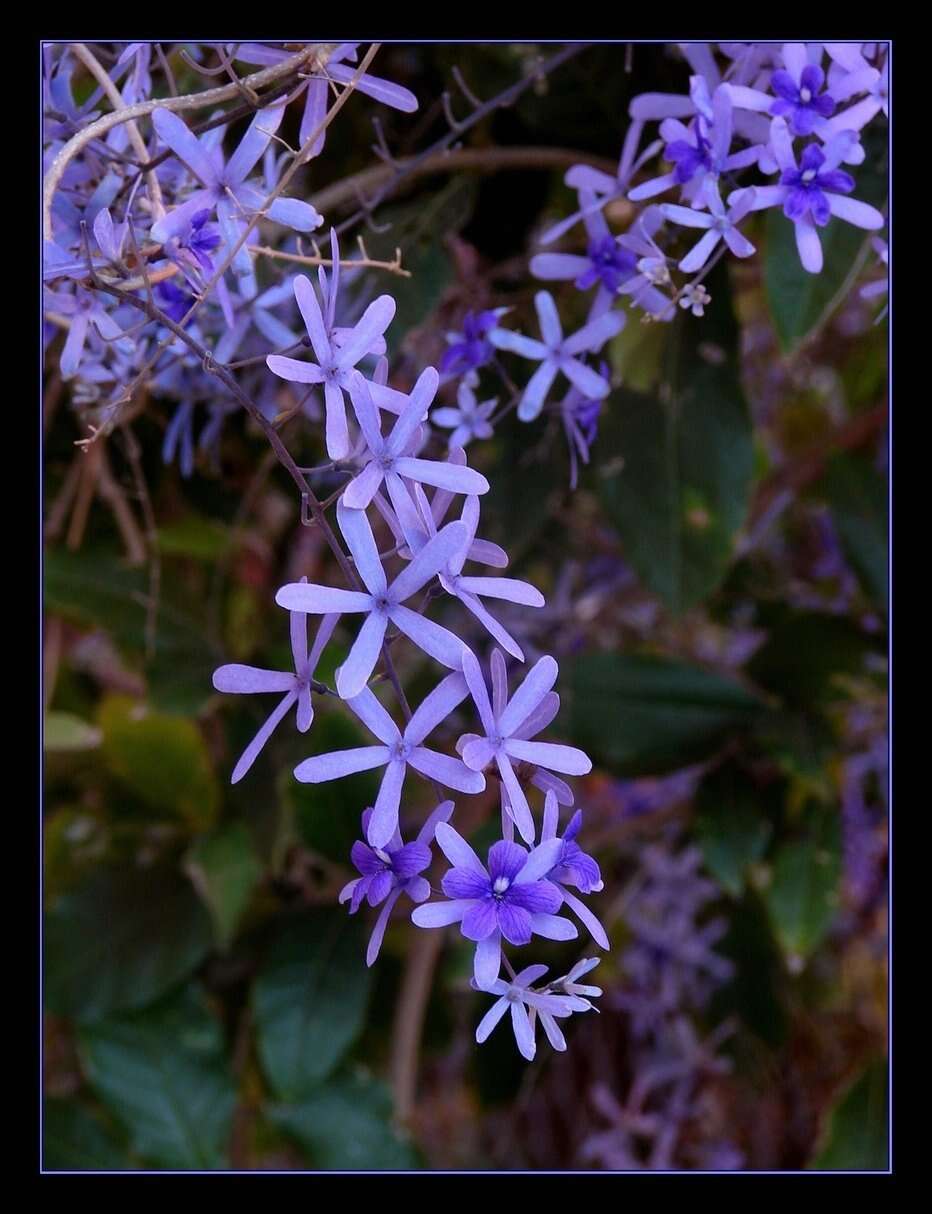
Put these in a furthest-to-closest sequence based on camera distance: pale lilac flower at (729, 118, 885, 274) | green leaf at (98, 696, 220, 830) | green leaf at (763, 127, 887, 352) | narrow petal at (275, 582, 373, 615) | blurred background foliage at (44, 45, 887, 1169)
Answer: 1. green leaf at (98, 696, 220, 830)
2. blurred background foliage at (44, 45, 887, 1169)
3. green leaf at (763, 127, 887, 352)
4. pale lilac flower at (729, 118, 885, 274)
5. narrow petal at (275, 582, 373, 615)

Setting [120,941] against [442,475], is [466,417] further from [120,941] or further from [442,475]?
[120,941]

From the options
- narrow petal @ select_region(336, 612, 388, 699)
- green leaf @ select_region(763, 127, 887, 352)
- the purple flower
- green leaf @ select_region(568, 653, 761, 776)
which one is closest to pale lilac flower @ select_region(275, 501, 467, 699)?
narrow petal @ select_region(336, 612, 388, 699)

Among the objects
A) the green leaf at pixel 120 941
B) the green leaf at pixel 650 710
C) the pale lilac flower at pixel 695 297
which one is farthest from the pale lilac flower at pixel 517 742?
the green leaf at pixel 120 941

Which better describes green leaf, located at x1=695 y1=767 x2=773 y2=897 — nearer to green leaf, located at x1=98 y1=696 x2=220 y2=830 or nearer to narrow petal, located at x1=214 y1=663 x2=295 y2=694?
green leaf, located at x1=98 y1=696 x2=220 y2=830

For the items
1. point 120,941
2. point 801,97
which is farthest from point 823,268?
point 120,941

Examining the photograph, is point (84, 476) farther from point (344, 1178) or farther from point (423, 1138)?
point (423, 1138)

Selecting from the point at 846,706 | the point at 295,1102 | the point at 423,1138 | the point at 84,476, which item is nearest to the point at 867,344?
the point at 846,706
